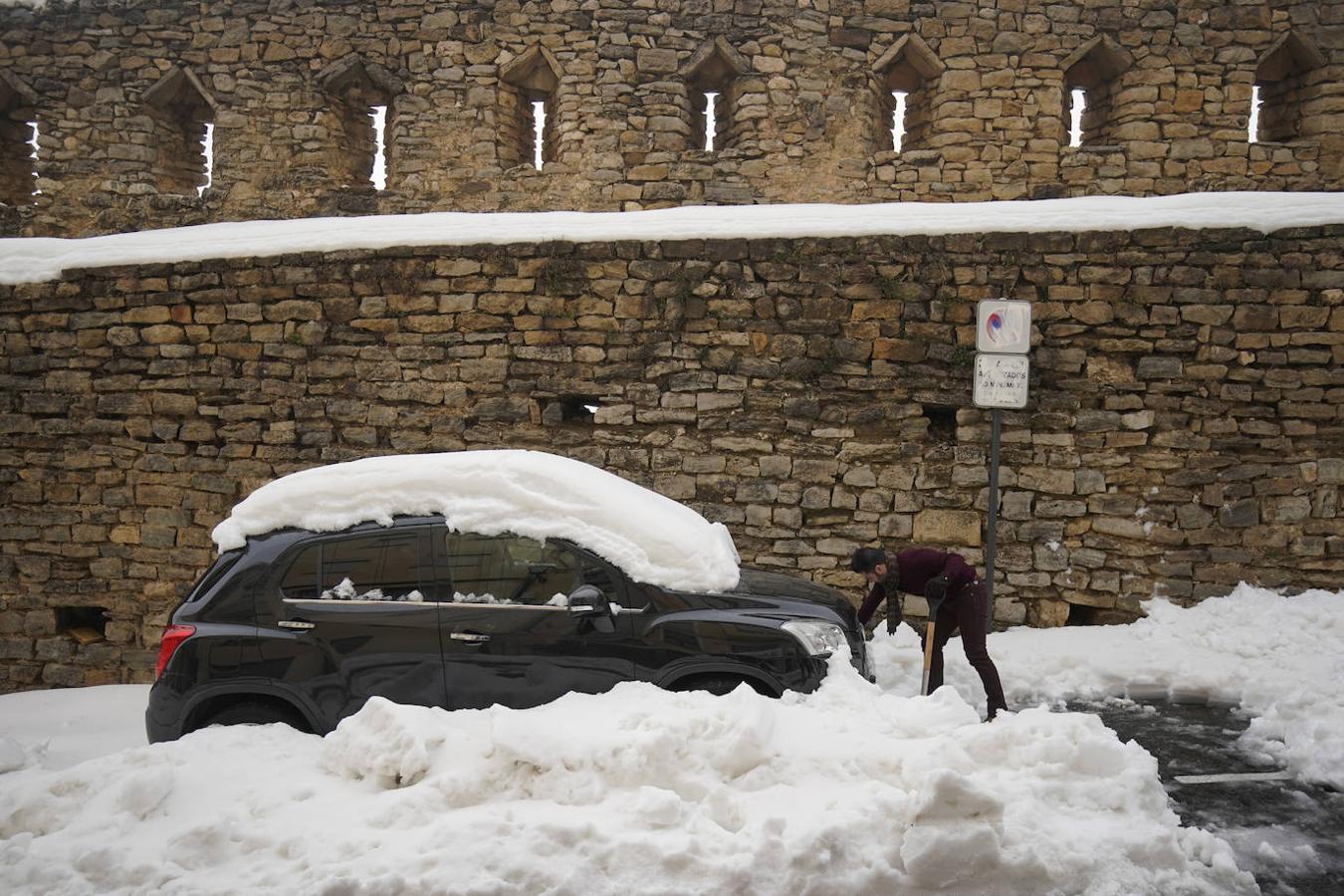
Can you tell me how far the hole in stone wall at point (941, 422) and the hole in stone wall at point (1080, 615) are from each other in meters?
1.82

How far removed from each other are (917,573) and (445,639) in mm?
2912

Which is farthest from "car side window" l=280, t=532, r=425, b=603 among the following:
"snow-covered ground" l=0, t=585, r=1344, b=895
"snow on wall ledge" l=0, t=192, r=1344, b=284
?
"snow on wall ledge" l=0, t=192, r=1344, b=284

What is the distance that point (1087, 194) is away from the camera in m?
11.0

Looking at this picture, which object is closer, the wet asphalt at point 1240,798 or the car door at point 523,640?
the wet asphalt at point 1240,798

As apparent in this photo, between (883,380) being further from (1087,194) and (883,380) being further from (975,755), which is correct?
(1087,194)

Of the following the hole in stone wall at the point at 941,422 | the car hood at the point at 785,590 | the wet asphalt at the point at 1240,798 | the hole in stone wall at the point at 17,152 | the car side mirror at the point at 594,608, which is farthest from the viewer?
the hole in stone wall at the point at 17,152

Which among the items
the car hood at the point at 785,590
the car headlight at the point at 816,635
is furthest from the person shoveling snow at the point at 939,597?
the car headlight at the point at 816,635

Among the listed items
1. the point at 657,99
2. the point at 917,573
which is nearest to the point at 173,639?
the point at 917,573

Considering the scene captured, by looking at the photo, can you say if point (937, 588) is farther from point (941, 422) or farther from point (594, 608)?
point (941, 422)

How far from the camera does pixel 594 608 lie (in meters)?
4.34

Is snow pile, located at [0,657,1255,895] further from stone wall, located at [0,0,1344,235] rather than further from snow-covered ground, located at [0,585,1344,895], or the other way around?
stone wall, located at [0,0,1344,235]

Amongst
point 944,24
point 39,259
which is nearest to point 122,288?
point 39,259

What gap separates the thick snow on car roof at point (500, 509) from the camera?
4.62 m

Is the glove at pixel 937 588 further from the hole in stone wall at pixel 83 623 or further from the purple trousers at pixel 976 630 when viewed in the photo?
the hole in stone wall at pixel 83 623
